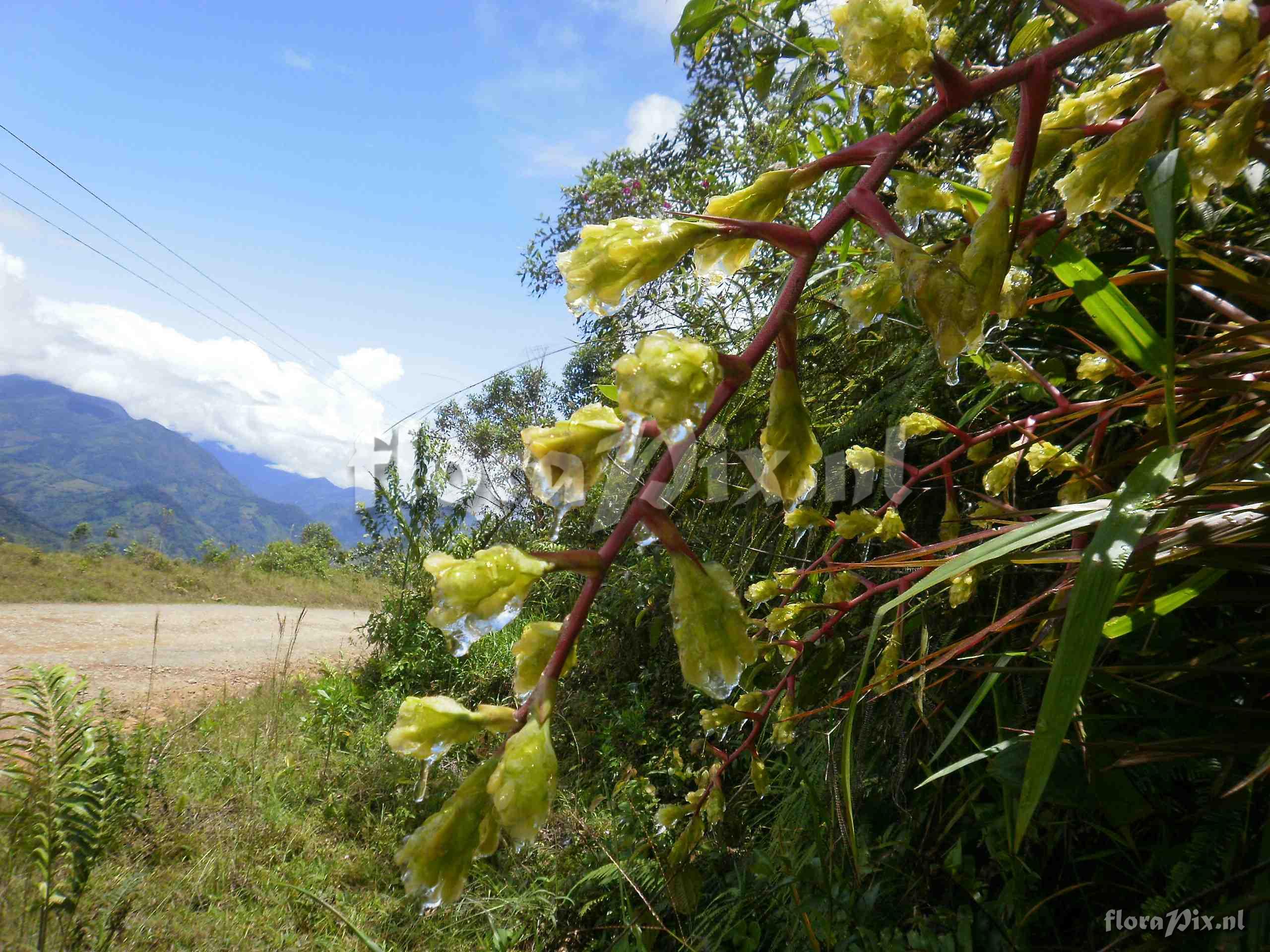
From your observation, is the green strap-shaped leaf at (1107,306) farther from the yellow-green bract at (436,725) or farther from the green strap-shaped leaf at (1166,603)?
the yellow-green bract at (436,725)

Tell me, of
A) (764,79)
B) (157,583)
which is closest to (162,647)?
(157,583)

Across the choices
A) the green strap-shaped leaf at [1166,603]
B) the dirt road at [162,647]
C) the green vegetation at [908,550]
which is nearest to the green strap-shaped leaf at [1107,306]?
the green vegetation at [908,550]

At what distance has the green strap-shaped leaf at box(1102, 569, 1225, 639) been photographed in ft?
2.11

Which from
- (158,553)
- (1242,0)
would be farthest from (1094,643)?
(158,553)

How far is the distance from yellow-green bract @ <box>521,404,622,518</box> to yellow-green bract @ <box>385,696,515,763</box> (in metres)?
0.12

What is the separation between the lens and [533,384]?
43.3 ft

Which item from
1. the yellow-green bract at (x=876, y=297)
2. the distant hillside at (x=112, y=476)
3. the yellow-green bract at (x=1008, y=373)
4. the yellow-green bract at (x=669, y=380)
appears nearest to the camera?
the yellow-green bract at (x=669, y=380)

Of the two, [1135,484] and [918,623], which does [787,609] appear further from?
[1135,484]

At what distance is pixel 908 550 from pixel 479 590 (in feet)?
2.61

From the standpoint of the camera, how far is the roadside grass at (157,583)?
434 inches

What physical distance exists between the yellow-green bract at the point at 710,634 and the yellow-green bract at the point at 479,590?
72mm

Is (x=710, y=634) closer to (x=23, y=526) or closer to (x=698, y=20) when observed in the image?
(x=698, y=20)

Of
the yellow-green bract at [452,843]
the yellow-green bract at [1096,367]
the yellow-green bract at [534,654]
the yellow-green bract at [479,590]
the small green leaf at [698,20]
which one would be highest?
the small green leaf at [698,20]

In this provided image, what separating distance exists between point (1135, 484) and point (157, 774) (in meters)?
4.36
